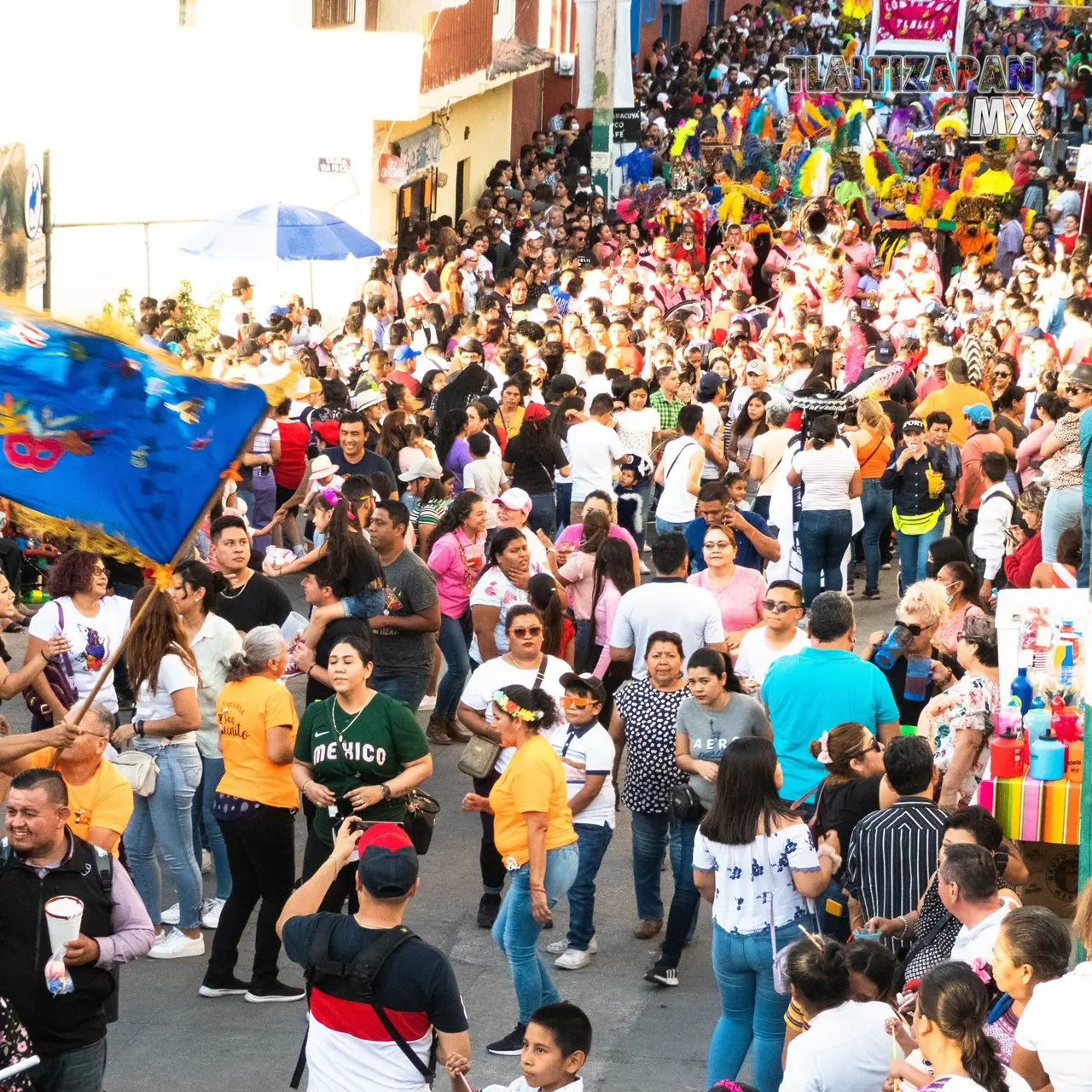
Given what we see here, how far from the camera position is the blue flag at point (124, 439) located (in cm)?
607

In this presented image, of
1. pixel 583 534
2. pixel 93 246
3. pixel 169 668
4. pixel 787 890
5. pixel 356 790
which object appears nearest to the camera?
pixel 787 890

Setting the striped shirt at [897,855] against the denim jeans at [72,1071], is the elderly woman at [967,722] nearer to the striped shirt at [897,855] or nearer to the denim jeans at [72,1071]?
the striped shirt at [897,855]

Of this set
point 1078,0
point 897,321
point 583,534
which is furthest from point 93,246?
point 1078,0

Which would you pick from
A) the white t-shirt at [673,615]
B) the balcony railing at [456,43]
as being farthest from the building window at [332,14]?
the white t-shirt at [673,615]

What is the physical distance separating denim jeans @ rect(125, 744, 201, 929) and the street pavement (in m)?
0.31

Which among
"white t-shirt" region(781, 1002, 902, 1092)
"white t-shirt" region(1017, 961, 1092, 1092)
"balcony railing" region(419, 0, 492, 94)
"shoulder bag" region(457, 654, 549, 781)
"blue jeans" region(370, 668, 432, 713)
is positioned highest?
"balcony railing" region(419, 0, 492, 94)

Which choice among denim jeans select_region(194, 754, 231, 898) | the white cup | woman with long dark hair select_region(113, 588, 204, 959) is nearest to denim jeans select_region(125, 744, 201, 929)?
woman with long dark hair select_region(113, 588, 204, 959)

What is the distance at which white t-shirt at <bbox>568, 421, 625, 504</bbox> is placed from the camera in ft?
42.0

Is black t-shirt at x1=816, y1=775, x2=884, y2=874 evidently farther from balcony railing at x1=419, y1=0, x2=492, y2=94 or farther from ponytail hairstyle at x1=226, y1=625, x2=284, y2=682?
balcony railing at x1=419, y1=0, x2=492, y2=94

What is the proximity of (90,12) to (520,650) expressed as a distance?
15.5 metres

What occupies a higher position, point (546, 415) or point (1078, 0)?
point (1078, 0)

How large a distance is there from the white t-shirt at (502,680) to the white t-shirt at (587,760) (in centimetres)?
30

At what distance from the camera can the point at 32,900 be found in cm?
573

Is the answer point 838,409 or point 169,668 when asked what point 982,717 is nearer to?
point 169,668
